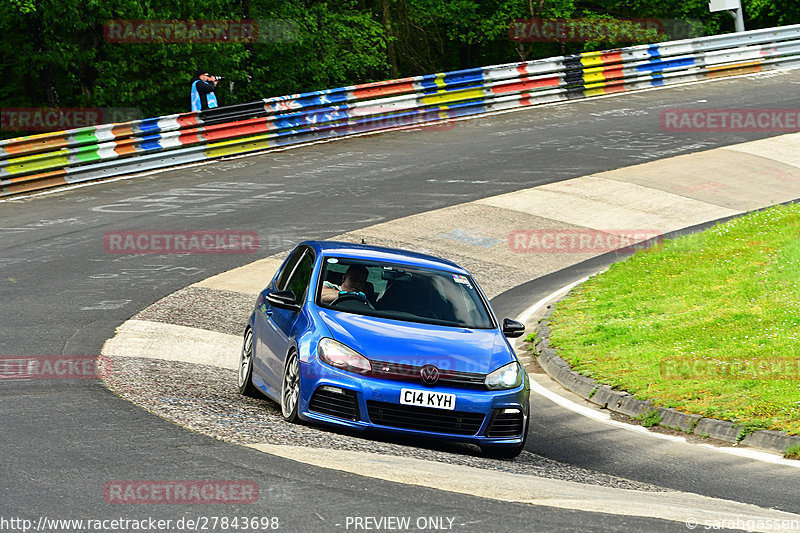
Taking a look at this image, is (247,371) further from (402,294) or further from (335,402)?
(335,402)

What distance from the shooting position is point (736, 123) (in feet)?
92.3

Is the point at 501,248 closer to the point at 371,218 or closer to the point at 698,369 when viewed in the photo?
the point at 371,218

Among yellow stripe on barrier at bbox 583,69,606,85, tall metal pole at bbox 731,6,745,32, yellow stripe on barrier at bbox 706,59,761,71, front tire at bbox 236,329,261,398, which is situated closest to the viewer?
front tire at bbox 236,329,261,398

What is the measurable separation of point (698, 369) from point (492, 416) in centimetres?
388

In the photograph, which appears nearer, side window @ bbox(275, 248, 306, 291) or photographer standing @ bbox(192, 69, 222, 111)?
side window @ bbox(275, 248, 306, 291)

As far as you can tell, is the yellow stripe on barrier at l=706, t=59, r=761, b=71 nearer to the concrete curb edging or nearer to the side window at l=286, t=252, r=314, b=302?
the concrete curb edging

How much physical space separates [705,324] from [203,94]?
15.8m

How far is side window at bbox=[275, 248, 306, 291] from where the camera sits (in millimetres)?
10883

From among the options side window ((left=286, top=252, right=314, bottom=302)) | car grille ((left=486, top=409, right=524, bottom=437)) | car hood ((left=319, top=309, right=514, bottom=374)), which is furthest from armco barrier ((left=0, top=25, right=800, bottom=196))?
car grille ((left=486, top=409, right=524, bottom=437))

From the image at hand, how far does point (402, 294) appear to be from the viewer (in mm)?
9906

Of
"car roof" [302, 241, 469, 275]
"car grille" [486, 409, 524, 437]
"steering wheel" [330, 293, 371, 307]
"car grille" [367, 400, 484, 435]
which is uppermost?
"car roof" [302, 241, 469, 275]

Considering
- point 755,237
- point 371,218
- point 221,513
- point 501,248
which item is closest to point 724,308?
point 755,237

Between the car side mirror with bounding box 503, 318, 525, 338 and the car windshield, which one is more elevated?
the car windshield

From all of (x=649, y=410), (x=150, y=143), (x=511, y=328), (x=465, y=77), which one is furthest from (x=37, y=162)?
(x=649, y=410)
